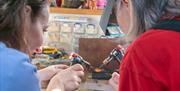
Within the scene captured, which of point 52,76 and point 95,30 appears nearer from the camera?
point 52,76

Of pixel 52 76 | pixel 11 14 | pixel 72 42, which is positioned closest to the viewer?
pixel 11 14

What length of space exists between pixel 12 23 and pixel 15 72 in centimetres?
18

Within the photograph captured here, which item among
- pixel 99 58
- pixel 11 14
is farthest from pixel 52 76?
pixel 11 14

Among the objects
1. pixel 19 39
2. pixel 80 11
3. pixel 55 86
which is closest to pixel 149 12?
pixel 19 39

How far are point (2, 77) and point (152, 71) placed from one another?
1.29 ft

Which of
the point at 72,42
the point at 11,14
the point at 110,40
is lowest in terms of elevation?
the point at 72,42

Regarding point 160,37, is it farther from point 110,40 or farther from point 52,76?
point 110,40

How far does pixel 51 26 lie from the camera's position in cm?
259

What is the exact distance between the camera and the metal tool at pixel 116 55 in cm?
185

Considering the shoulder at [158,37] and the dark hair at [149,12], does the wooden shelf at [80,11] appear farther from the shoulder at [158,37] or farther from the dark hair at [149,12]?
the shoulder at [158,37]

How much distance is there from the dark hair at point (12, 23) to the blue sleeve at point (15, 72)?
11cm

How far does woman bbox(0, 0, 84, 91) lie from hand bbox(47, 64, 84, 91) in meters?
0.22

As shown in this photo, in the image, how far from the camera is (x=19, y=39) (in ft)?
3.39

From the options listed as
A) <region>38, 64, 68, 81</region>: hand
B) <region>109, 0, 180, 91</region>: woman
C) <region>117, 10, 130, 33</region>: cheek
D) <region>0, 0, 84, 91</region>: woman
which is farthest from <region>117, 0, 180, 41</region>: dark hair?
<region>38, 64, 68, 81</region>: hand
